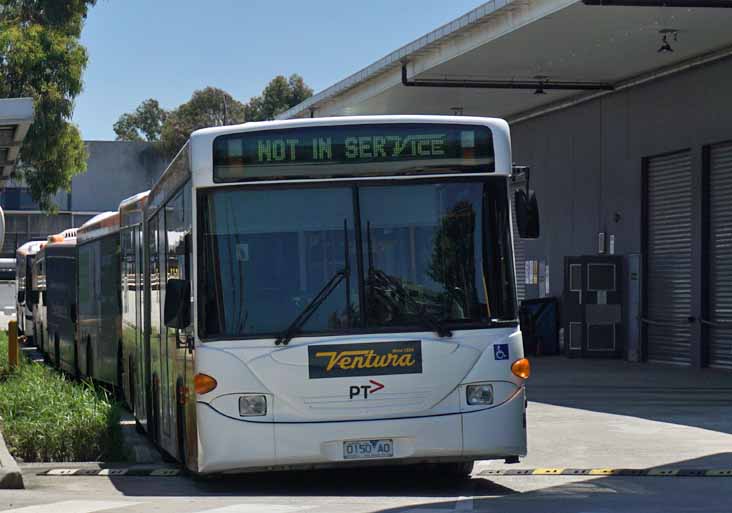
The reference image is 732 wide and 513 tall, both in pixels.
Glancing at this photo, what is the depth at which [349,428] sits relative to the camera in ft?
35.0

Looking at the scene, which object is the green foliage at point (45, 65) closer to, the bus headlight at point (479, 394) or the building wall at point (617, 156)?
the building wall at point (617, 156)

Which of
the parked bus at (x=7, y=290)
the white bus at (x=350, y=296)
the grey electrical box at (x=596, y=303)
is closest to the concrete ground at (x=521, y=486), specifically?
the white bus at (x=350, y=296)

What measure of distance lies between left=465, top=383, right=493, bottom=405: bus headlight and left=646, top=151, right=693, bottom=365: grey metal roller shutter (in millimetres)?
17393

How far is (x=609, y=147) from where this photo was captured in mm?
30766

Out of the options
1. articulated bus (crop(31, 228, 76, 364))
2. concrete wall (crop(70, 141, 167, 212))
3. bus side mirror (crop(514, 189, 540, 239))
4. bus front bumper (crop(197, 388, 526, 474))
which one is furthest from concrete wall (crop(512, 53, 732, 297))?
concrete wall (crop(70, 141, 167, 212))

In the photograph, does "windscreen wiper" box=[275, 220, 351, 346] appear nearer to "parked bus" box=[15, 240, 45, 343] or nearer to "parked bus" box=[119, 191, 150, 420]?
"parked bus" box=[119, 191, 150, 420]

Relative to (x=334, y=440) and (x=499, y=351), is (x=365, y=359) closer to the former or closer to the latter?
(x=334, y=440)

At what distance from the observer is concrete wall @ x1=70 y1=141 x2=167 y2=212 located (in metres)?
82.2

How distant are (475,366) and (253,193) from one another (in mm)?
2081

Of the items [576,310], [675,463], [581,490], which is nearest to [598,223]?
[576,310]

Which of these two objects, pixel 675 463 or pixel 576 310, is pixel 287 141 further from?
pixel 576 310

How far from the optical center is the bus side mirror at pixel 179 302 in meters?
11.1

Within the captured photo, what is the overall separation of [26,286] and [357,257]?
3224cm

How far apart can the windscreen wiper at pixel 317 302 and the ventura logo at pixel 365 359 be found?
19cm
